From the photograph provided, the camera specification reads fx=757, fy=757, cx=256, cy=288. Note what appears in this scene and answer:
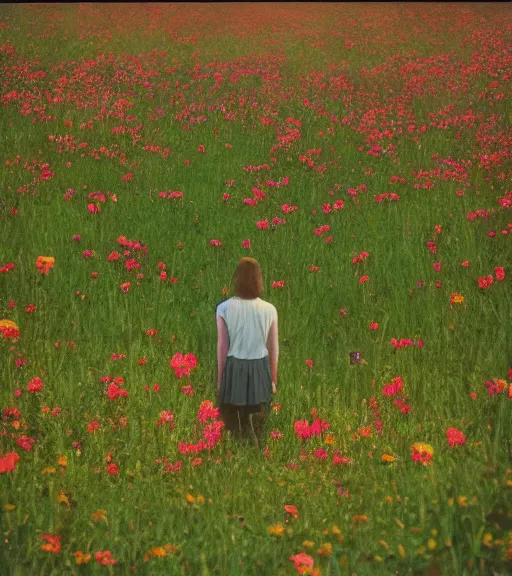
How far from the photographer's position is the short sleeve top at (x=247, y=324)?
5.27m

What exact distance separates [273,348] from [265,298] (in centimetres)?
176

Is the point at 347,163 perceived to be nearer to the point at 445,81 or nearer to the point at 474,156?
the point at 474,156

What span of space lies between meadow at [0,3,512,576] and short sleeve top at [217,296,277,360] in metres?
0.38

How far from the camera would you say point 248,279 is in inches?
205

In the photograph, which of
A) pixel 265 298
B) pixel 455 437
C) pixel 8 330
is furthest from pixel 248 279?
pixel 265 298

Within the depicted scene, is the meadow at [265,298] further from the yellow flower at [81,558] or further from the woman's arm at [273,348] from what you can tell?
the woman's arm at [273,348]

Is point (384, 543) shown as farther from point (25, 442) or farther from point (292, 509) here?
point (25, 442)

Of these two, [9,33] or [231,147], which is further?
[9,33]

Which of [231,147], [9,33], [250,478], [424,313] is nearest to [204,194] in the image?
[231,147]

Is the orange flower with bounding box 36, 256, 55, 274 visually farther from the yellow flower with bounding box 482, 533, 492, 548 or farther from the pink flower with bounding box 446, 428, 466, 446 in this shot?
the yellow flower with bounding box 482, 533, 492, 548

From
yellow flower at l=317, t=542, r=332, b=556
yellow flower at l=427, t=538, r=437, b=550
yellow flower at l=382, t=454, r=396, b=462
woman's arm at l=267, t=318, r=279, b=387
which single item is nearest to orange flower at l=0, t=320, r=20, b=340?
woman's arm at l=267, t=318, r=279, b=387

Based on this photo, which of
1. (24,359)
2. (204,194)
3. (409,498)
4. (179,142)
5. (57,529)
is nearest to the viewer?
(57,529)

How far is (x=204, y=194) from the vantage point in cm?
965

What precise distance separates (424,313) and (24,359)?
3425mm
